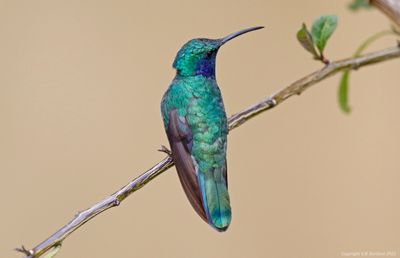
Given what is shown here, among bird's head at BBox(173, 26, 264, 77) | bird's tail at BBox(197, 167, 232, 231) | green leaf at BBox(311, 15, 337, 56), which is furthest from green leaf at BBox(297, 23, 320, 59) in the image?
bird's head at BBox(173, 26, 264, 77)

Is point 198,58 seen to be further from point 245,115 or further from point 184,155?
point 245,115

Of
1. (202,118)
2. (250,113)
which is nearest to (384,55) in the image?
(250,113)

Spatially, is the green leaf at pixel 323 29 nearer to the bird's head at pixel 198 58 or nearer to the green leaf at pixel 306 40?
the green leaf at pixel 306 40

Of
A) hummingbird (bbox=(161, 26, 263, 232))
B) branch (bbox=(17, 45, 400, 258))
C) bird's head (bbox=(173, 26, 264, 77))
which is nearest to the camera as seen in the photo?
branch (bbox=(17, 45, 400, 258))

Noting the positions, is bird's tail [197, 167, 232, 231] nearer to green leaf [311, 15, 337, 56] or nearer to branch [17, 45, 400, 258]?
branch [17, 45, 400, 258]

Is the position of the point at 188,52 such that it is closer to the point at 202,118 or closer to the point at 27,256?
the point at 202,118

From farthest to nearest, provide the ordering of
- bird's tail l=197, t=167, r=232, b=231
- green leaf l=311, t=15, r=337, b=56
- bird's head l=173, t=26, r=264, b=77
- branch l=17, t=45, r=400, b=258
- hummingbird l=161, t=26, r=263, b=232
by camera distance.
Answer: bird's head l=173, t=26, r=264, b=77 < hummingbird l=161, t=26, r=263, b=232 < bird's tail l=197, t=167, r=232, b=231 < green leaf l=311, t=15, r=337, b=56 < branch l=17, t=45, r=400, b=258
